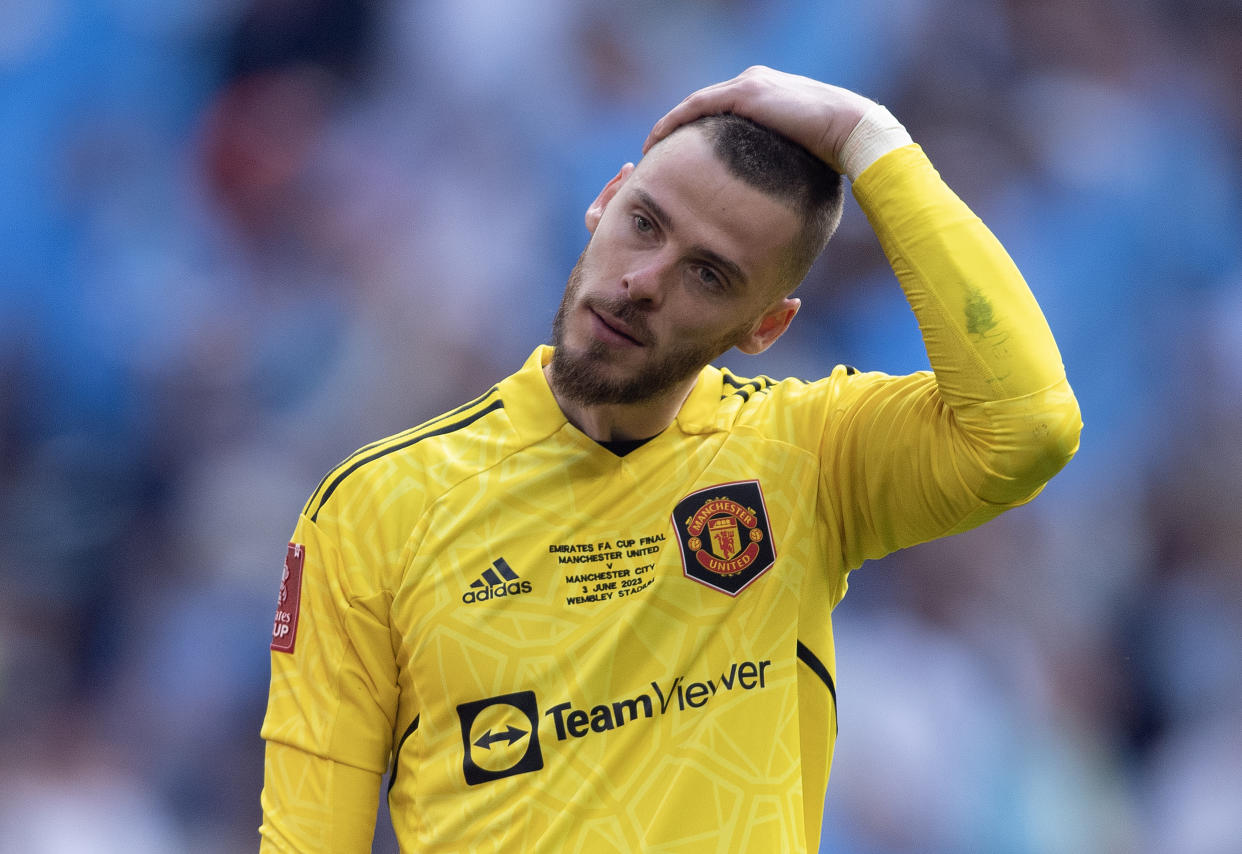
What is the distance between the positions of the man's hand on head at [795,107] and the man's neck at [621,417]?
0.37 metres

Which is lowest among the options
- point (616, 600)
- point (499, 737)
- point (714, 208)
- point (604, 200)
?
point (499, 737)

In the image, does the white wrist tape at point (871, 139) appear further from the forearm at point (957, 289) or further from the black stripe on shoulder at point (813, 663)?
the black stripe on shoulder at point (813, 663)

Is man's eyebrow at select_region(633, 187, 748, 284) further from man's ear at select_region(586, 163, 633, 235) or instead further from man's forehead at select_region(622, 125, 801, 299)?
man's ear at select_region(586, 163, 633, 235)

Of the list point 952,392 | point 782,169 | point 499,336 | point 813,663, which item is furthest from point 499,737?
point 499,336

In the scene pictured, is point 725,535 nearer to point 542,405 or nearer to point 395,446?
point 542,405

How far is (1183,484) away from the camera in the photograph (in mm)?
3551

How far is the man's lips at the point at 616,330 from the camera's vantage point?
1497 millimetres

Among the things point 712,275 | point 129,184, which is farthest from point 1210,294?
point 129,184

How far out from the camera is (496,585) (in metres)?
1.48

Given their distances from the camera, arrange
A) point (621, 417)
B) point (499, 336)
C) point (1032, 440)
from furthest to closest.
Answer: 1. point (499, 336)
2. point (621, 417)
3. point (1032, 440)

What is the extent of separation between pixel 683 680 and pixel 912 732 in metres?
1.98

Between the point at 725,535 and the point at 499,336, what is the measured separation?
1887 millimetres

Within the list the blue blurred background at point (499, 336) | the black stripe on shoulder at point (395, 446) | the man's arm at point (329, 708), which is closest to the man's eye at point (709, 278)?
the black stripe on shoulder at point (395, 446)

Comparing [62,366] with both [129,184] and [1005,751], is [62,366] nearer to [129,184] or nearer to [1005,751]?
[129,184]
